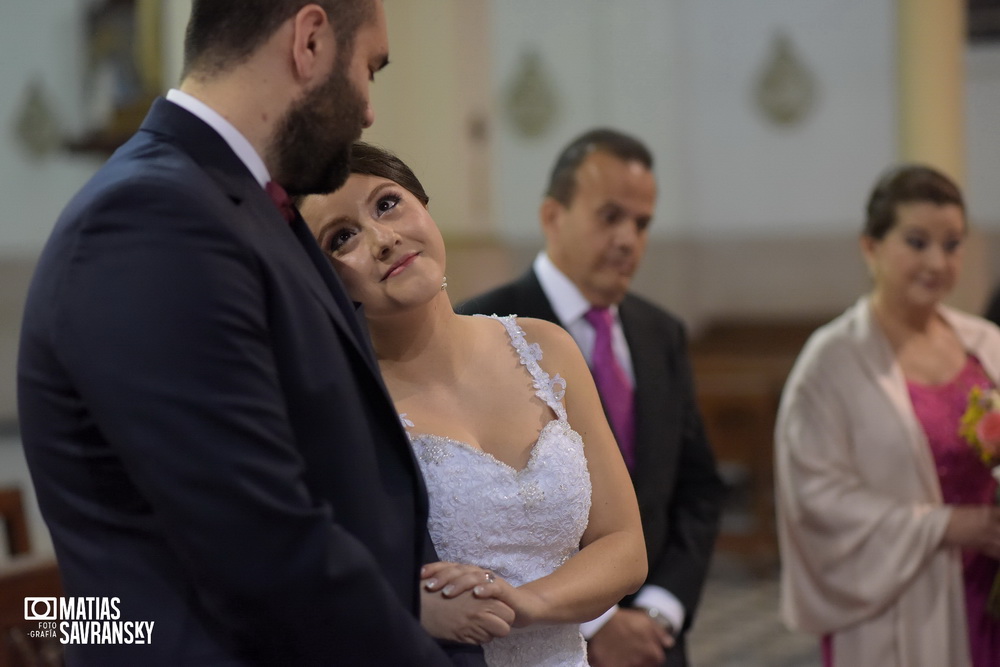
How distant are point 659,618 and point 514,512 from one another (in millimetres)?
1245

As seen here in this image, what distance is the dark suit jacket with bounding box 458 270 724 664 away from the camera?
10.5 ft

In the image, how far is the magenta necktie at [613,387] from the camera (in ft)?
10.6

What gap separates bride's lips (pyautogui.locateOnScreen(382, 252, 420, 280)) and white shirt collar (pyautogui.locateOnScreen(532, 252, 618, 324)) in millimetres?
1355

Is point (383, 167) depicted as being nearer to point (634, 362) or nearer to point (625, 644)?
point (634, 362)

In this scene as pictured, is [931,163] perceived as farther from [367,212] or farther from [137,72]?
[367,212]

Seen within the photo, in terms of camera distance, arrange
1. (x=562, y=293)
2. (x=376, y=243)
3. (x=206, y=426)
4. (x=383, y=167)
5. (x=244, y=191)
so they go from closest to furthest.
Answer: (x=206, y=426)
(x=244, y=191)
(x=376, y=243)
(x=383, y=167)
(x=562, y=293)

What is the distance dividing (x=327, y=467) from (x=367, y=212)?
0.61 meters

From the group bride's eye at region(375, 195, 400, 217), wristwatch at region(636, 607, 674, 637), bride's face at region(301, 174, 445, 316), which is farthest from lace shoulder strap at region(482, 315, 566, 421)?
wristwatch at region(636, 607, 674, 637)

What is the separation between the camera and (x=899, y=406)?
367cm

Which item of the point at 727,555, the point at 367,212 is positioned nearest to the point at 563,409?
the point at 367,212

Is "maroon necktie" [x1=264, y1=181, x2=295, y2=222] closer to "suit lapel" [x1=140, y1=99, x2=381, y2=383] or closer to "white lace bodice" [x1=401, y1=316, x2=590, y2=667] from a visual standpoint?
"suit lapel" [x1=140, y1=99, x2=381, y2=383]

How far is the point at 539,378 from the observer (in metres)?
2.19

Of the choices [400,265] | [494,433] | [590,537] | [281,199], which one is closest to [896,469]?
[590,537]

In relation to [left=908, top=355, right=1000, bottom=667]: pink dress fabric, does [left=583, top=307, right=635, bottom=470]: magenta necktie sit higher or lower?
higher
